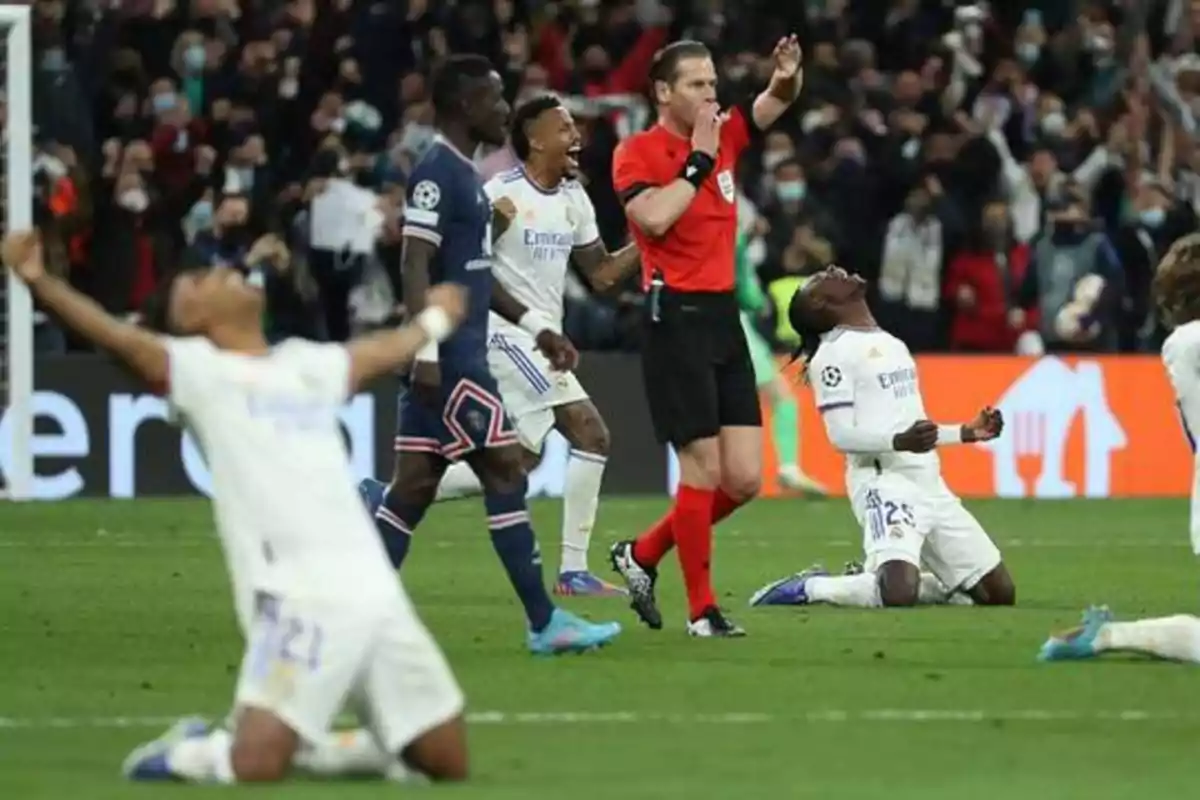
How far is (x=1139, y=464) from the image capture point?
83.5 feet

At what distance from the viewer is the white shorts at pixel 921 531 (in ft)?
49.6

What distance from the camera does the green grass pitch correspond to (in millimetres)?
8906

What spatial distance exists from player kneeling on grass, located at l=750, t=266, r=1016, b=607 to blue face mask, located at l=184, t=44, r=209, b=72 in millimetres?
11125

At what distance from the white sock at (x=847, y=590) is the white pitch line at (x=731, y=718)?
4560mm

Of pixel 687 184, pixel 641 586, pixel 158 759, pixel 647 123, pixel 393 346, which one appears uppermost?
pixel 687 184

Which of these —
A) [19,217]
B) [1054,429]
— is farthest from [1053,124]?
[19,217]

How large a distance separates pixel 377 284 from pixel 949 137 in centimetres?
555

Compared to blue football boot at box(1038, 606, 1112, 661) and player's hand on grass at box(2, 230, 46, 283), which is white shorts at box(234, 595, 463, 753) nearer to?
player's hand on grass at box(2, 230, 46, 283)

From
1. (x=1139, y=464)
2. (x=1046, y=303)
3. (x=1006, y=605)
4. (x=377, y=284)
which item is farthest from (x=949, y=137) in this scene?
Answer: (x=1006, y=605)

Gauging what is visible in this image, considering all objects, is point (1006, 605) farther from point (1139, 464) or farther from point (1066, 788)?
point (1139, 464)

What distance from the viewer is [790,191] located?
1018 inches

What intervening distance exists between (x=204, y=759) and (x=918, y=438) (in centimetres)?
672

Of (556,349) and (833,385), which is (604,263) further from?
(556,349)

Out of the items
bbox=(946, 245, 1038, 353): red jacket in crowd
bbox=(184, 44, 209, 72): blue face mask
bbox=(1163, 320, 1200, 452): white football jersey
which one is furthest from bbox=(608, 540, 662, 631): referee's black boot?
bbox=(946, 245, 1038, 353): red jacket in crowd
